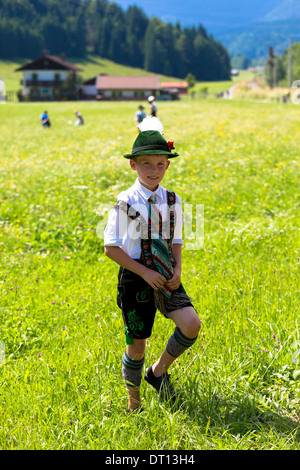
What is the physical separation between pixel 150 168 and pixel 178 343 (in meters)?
1.20

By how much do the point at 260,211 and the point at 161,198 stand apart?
5.73m

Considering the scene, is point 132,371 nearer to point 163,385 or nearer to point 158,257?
point 163,385

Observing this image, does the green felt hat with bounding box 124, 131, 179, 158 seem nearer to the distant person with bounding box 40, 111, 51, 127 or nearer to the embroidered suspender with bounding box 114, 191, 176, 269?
the embroidered suspender with bounding box 114, 191, 176, 269

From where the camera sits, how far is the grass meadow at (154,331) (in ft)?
9.88

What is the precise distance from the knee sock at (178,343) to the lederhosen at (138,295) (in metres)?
0.18

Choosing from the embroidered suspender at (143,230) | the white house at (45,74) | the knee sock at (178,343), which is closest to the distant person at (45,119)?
the embroidered suspender at (143,230)

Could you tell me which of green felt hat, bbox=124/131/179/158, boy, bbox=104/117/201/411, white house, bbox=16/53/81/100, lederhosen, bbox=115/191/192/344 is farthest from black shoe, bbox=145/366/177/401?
white house, bbox=16/53/81/100

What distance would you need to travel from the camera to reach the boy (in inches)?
120

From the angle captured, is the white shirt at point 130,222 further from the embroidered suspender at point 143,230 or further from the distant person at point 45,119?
the distant person at point 45,119

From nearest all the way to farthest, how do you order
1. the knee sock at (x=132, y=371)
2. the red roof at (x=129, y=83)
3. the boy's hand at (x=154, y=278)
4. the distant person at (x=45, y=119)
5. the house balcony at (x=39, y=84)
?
the boy's hand at (x=154, y=278)
the knee sock at (x=132, y=371)
the distant person at (x=45, y=119)
the house balcony at (x=39, y=84)
the red roof at (x=129, y=83)

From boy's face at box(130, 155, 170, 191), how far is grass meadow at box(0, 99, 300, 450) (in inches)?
58.6

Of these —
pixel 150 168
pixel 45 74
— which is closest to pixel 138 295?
pixel 150 168

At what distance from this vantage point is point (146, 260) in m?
3.14
